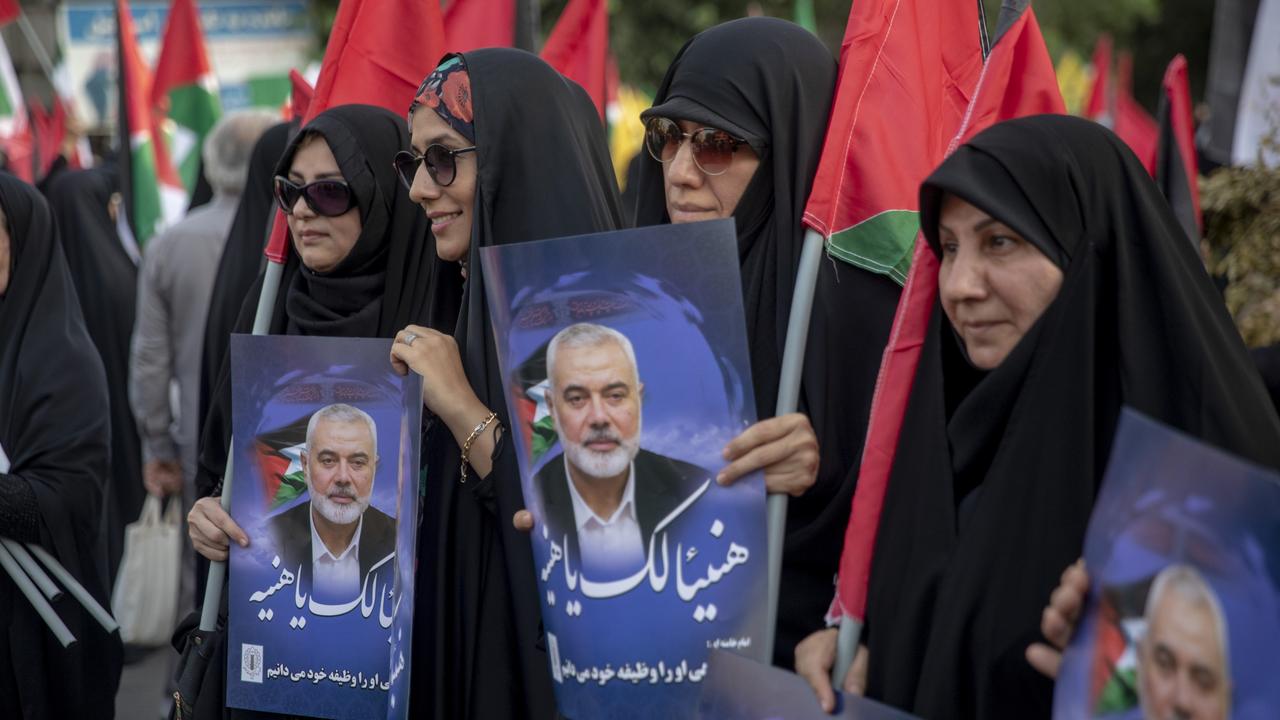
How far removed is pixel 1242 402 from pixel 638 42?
18420mm

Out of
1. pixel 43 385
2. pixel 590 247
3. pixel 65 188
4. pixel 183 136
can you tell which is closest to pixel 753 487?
pixel 590 247

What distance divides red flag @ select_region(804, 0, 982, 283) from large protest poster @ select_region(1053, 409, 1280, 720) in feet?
Result: 3.76

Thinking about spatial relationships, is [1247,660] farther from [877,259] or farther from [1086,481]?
[877,259]

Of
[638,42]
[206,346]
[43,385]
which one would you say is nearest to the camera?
[43,385]

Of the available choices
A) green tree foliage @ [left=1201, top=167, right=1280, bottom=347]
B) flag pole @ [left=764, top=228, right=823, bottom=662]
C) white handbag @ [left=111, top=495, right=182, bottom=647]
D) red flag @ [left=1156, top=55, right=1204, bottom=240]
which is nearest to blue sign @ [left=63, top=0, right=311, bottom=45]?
white handbag @ [left=111, top=495, right=182, bottom=647]

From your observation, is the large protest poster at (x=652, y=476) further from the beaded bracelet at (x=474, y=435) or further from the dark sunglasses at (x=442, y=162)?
the dark sunglasses at (x=442, y=162)

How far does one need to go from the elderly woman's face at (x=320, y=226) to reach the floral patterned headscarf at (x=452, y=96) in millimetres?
464

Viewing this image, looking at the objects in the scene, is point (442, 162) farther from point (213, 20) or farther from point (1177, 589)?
point (213, 20)

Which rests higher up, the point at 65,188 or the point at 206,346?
the point at 65,188

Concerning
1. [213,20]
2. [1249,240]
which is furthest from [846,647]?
[213,20]

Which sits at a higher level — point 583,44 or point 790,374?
point 583,44

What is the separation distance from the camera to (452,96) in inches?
119

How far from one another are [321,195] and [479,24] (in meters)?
1.90

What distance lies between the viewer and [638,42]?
20.0 metres
